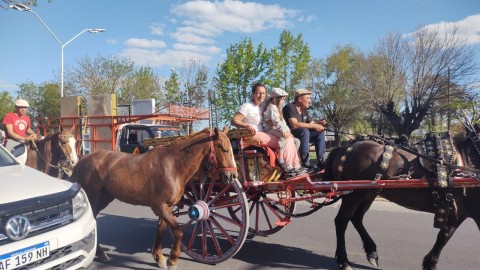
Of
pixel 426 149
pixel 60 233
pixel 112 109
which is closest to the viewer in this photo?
pixel 60 233

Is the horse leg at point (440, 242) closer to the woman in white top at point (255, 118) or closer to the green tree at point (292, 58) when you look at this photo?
the woman in white top at point (255, 118)

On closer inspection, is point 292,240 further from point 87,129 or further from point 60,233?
point 87,129

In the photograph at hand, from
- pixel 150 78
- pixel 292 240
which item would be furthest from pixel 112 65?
pixel 292 240

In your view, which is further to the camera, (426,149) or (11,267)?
(426,149)

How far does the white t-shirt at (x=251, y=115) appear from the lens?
5.61m

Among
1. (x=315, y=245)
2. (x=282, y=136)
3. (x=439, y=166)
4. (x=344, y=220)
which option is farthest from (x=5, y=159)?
(x=439, y=166)

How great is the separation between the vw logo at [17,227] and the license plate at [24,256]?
0.11 meters

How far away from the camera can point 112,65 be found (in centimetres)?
3534

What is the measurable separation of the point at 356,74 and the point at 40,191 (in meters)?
31.7

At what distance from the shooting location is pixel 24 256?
2953 mm

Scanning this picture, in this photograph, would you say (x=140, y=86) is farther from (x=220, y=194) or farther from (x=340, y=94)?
(x=220, y=194)

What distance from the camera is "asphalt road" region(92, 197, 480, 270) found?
4.99 m

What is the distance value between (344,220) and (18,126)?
6.94 metres

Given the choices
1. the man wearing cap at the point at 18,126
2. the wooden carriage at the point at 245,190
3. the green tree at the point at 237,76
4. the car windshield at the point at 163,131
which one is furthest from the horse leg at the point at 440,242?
the green tree at the point at 237,76
